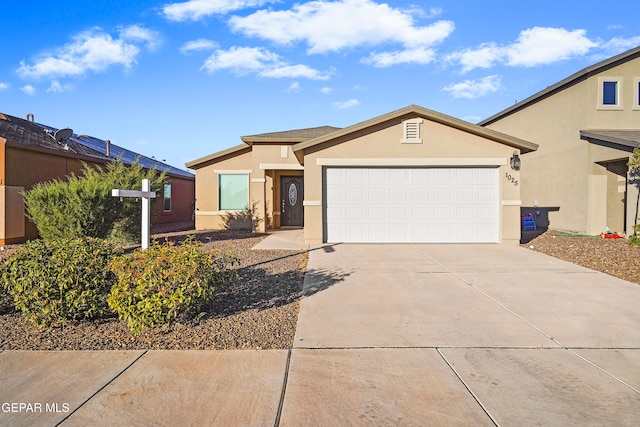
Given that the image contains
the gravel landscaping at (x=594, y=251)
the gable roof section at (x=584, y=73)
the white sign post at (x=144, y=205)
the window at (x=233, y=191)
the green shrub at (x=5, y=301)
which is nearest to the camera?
the green shrub at (x=5, y=301)

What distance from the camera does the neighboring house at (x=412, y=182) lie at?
12234 millimetres

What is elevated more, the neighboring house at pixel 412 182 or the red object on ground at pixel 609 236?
the neighboring house at pixel 412 182

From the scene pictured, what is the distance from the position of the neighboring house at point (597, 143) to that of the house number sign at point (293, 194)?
10548mm

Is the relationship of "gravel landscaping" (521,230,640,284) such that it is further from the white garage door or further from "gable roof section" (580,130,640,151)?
"gable roof section" (580,130,640,151)

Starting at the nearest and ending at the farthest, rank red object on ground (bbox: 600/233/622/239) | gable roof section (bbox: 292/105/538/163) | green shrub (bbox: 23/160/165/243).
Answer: green shrub (bbox: 23/160/165/243), gable roof section (bbox: 292/105/538/163), red object on ground (bbox: 600/233/622/239)

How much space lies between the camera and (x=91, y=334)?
189 inches

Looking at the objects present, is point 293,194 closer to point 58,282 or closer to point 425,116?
point 425,116

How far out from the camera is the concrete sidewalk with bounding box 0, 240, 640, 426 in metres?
3.15

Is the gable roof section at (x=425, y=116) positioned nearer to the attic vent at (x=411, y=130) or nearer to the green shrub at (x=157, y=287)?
the attic vent at (x=411, y=130)

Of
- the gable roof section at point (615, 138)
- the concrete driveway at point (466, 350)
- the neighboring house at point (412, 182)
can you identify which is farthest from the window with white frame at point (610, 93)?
the concrete driveway at point (466, 350)

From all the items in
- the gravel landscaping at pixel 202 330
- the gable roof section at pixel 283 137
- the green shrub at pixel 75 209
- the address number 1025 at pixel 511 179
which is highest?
the gable roof section at pixel 283 137

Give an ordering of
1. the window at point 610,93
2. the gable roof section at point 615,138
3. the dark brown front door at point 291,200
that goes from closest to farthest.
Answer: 1. the gable roof section at point 615,138
2. the window at point 610,93
3. the dark brown front door at point 291,200

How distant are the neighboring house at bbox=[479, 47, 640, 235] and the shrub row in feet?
45.7

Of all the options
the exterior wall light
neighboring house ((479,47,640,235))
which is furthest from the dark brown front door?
neighboring house ((479,47,640,235))
